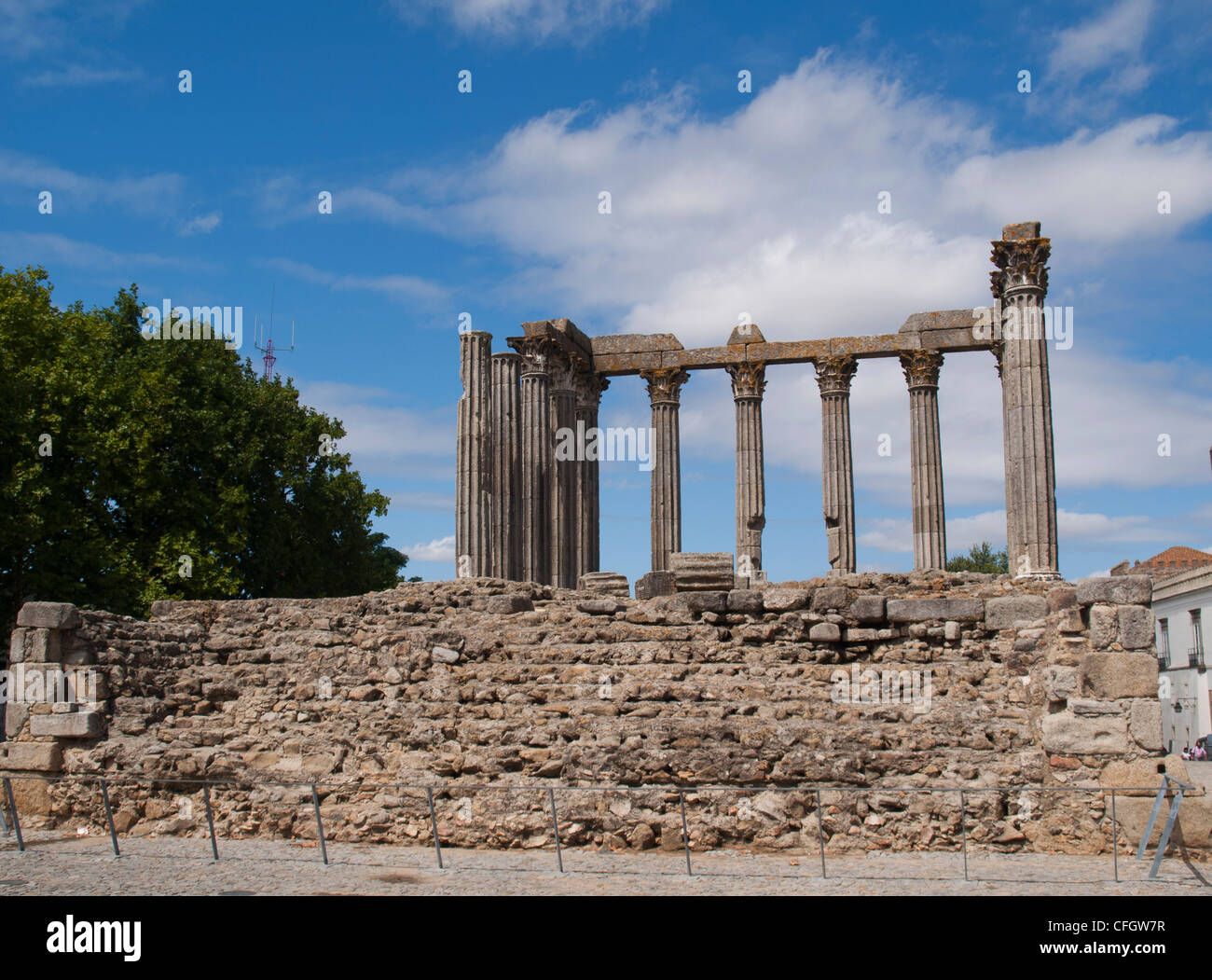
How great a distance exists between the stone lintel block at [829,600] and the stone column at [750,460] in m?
11.7

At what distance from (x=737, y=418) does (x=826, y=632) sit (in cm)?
1307

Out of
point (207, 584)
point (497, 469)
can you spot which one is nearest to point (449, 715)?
point (497, 469)

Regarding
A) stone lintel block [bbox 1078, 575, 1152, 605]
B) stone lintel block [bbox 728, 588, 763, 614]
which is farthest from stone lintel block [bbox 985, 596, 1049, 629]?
stone lintel block [bbox 728, 588, 763, 614]

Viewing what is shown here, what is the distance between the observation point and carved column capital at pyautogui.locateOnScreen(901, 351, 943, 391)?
24.8 m

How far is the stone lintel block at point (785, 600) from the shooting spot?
13680 millimetres

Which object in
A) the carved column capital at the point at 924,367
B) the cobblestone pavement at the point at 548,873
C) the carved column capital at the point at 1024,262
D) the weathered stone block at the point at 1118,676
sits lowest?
the cobblestone pavement at the point at 548,873

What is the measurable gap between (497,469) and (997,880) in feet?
54.5

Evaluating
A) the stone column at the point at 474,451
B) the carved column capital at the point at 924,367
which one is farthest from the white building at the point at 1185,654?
the stone column at the point at 474,451

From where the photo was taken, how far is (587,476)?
26.8 metres

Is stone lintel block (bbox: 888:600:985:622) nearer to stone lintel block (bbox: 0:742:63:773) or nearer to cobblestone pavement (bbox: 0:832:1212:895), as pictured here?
cobblestone pavement (bbox: 0:832:1212:895)

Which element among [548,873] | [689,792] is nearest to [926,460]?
[689,792]

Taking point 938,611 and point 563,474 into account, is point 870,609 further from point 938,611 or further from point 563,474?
point 563,474

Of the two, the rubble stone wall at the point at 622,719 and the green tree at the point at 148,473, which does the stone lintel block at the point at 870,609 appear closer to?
the rubble stone wall at the point at 622,719
